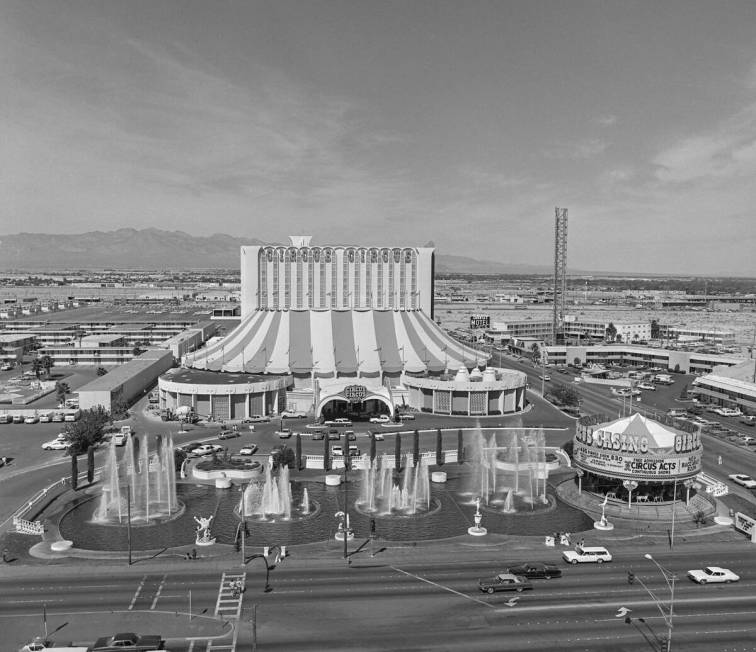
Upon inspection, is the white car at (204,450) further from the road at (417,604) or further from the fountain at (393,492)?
the road at (417,604)

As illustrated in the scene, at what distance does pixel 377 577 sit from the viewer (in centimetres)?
3831

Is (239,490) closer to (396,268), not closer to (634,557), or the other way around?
(634,557)

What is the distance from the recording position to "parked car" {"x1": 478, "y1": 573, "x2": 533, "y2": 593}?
3625 cm

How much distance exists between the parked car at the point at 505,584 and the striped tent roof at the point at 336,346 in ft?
182

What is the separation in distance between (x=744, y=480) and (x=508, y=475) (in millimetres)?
20043

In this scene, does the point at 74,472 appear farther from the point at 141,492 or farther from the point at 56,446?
the point at 56,446

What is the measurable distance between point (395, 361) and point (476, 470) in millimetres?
33864

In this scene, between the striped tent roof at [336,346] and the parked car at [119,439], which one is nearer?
the parked car at [119,439]

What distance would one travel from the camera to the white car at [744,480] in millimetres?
56822

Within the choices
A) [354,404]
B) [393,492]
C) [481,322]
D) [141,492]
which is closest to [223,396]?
[354,404]

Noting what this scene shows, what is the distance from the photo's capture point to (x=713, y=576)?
125 ft

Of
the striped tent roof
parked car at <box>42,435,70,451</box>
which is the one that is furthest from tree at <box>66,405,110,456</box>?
the striped tent roof

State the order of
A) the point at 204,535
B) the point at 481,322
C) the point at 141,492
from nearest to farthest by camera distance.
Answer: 1. the point at 204,535
2. the point at 141,492
3. the point at 481,322

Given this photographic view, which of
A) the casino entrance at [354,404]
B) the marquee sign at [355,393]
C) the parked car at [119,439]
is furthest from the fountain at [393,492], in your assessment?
the parked car at [119,439]
